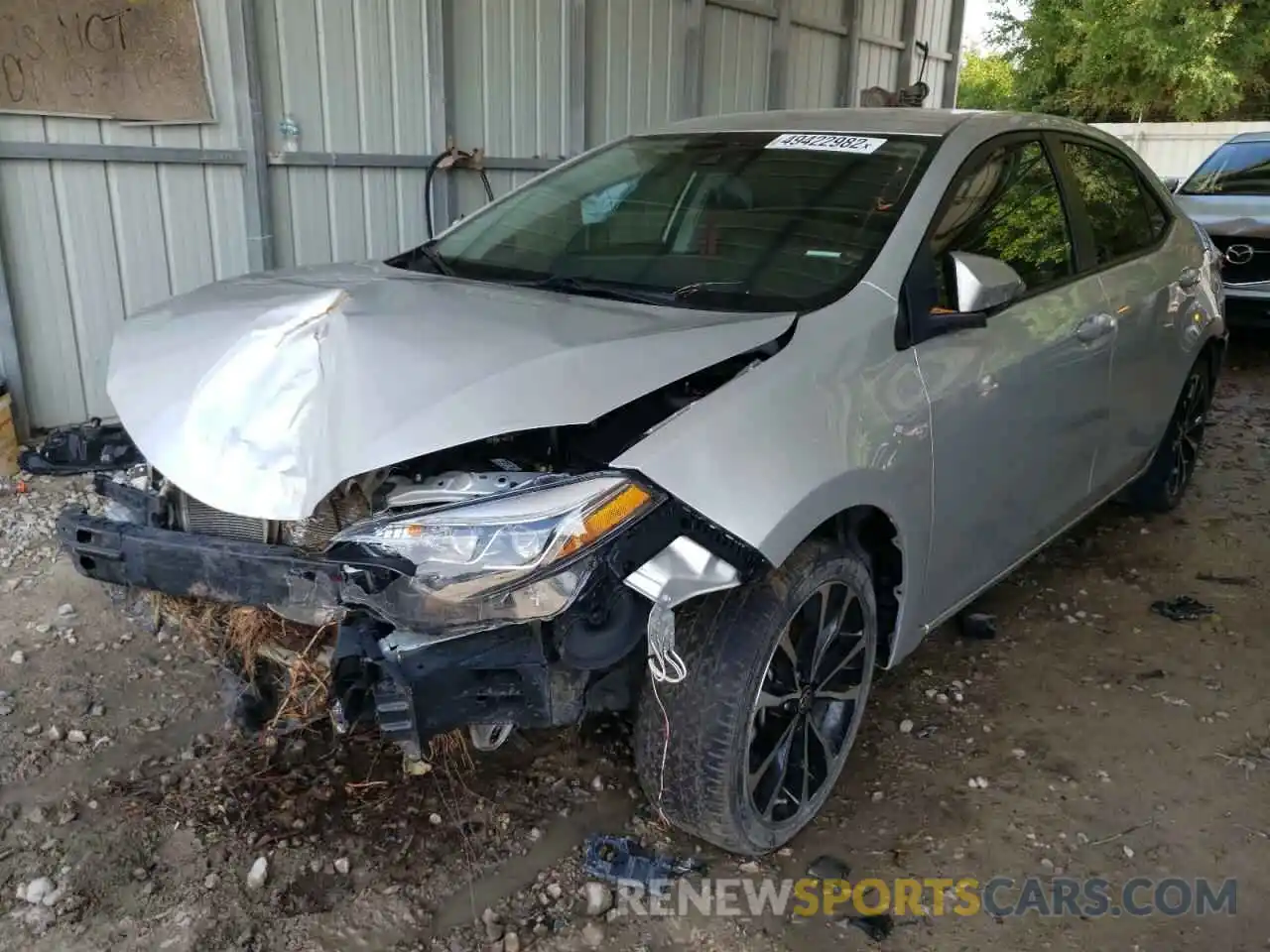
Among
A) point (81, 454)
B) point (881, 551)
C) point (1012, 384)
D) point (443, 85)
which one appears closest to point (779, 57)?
point (443, 85)

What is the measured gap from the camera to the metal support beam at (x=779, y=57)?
9.09 m

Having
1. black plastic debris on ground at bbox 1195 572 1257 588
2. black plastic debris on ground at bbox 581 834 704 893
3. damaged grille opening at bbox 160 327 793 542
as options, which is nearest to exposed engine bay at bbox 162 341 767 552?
damaged grille opening at bbox 160 327 793 542

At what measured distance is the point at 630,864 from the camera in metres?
2.48

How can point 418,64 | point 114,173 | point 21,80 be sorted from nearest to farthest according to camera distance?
point 21,80 → point 114,173 → point 418,64

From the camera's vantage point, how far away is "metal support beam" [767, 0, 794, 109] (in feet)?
29.8

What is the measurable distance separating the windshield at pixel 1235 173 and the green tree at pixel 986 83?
1464cm

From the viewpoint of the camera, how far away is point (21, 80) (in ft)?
15.6

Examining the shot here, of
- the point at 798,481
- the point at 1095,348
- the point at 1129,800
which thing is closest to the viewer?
the point at 798,481

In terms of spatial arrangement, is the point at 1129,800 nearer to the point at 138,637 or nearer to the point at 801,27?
the point at 138,637

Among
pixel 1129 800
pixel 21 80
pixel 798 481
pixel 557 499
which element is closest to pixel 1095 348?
pixel 1129 800

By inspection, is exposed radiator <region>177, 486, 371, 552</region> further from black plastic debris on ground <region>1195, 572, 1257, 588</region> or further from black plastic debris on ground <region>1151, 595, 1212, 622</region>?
black plastic debris on ground <region>1195, 572, 1257, 588</region>

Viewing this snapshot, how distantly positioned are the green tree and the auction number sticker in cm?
2210

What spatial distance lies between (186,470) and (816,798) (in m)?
1.69

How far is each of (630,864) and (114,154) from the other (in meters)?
4.44
